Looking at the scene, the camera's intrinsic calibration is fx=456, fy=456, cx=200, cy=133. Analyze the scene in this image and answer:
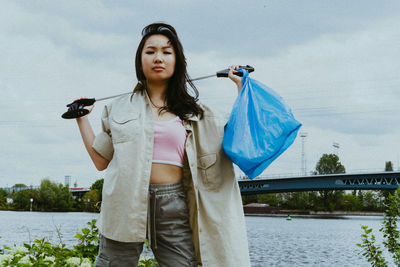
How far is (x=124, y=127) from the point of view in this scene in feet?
7.83

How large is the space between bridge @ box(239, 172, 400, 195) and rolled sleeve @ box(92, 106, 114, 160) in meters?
39.4

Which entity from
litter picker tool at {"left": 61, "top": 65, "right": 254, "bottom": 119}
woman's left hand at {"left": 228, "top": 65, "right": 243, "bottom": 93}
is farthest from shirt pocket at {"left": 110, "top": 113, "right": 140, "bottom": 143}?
woman's left hand at {"left": 228, "top": 65, "right": 243, "bottom": 93}

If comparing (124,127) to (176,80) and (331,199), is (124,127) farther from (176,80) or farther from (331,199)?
(331,199)

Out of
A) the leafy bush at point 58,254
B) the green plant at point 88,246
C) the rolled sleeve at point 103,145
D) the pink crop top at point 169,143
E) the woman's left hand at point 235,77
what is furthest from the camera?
the green plant at point 88,246

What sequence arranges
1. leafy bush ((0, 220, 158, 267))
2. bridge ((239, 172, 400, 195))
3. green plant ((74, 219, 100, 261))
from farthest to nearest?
1. bridge ((239, 172, 400, 195))
2. green plant ((74, 219, 100, 261))
3. leafy bush ((0, 220, 158, 267))

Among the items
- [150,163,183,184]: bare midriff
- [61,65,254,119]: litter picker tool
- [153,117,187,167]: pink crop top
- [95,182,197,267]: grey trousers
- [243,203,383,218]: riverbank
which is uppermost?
[61,65,254,119]: litter picker tool

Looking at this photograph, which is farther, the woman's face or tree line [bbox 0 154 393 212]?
tree line [bbox 0 154 393 212]

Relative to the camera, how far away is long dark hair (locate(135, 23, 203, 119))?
252cm

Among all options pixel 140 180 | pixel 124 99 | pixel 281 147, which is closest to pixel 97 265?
pixel 140 180

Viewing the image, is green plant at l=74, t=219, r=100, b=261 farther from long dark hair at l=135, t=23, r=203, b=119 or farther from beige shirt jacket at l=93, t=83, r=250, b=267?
long dark hair at l=135, t=23, r=203, b=119

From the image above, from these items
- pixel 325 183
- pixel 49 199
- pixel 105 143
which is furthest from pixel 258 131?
pixel 49 199

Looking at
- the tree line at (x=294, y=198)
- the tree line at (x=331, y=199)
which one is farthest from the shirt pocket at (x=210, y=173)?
the tree line at (x=331, y=199)

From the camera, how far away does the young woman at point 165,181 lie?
229cm

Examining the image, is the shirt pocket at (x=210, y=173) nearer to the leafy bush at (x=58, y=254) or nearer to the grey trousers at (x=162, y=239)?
the grey trousers at (x=162, y=239)
